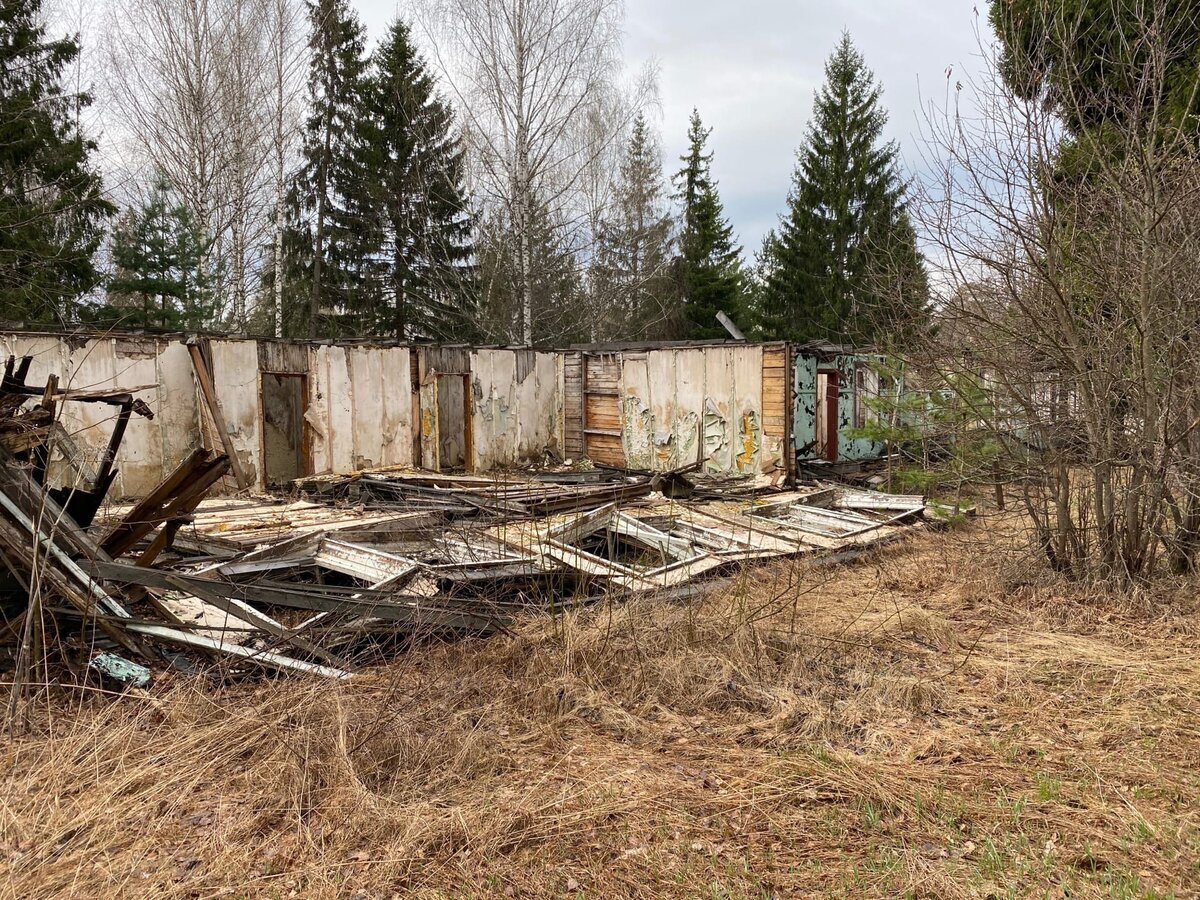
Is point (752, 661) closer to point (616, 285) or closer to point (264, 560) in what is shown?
point (264, 560)

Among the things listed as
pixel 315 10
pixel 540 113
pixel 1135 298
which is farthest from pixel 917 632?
pixel 315 10

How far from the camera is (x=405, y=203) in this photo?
23078mm

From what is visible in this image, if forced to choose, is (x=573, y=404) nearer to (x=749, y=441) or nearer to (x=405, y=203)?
(x=749, y=441)

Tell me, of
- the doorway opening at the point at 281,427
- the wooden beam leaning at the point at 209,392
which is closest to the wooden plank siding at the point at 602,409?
the doorway opening at the point at 281,427

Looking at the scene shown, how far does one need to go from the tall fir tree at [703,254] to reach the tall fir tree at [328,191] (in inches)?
464

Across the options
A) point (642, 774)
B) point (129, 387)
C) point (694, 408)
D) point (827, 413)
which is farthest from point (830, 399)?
point (642, 774)

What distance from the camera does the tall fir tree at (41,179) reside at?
13.9m

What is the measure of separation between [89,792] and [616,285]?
23.8 m

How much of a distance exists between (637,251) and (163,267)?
635 inches

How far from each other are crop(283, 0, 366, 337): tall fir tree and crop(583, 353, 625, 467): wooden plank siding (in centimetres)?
1045

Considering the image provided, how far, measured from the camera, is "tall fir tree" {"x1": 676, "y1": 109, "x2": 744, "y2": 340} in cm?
2805

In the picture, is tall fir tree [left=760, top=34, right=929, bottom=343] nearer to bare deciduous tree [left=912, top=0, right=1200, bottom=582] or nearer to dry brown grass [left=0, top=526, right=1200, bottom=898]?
bare deciduous tree [left=912, top=0, right=1200, bottom=582]

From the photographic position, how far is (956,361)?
22.6ft

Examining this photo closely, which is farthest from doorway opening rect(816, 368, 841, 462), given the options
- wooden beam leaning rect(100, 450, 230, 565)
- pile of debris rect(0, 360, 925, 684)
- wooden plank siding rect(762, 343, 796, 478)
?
wooden beam leaning rect(100, 450, 230, 565)
